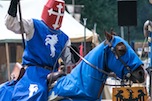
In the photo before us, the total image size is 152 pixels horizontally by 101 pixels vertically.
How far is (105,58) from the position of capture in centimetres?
510

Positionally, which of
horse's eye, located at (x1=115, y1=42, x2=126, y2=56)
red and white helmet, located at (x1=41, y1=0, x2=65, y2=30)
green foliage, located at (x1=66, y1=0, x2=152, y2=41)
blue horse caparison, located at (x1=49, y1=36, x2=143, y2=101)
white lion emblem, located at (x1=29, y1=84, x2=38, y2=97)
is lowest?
green foliage, located at (x1=66, y1=0, x2=152, y2=41)

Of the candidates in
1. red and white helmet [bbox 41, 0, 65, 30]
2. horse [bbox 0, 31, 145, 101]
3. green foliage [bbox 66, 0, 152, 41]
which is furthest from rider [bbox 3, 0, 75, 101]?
green foliage [bbox 66, 0, 152, 41]

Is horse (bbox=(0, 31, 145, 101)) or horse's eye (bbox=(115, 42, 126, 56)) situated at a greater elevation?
horse's eye (bbox=(115, 42, 126, 56))

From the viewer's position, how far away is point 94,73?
513 cm

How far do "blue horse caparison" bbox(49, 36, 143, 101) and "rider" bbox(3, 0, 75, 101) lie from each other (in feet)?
1.31

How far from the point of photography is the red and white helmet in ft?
19.7

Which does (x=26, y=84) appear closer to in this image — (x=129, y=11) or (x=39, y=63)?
(x=39, y=63)

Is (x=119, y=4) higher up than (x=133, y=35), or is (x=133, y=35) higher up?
(x=119, y=4)

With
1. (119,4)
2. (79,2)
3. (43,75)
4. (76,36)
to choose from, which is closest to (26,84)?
(43,75)

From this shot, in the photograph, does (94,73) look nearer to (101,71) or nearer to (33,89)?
(101,71)

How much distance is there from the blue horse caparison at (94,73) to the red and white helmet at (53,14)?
0.90 metres

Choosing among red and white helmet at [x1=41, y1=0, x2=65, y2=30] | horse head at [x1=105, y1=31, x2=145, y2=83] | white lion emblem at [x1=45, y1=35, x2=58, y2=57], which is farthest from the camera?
red and white helmet at [x1=41, y1=0, x2=65, y2=30]

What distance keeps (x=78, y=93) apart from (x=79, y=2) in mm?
27569

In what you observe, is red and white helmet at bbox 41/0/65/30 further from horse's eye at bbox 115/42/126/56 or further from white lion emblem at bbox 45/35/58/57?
horse's eye at bbox 115/42/126/56
